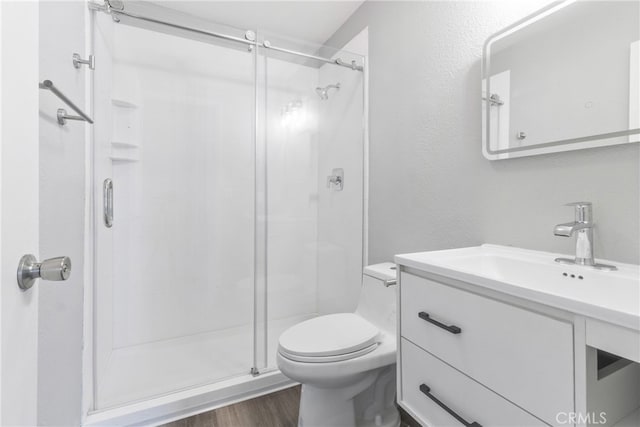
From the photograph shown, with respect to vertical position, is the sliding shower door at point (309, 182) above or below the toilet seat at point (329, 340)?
above

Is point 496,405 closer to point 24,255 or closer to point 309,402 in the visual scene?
point 309,402

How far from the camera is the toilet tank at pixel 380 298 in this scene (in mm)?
1473

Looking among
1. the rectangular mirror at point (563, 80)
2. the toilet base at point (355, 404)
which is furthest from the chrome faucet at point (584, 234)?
the toilet base at point (355, 404)

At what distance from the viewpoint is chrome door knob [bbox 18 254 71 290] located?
1.67 feet

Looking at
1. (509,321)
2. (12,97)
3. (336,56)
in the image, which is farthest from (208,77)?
(509,321)

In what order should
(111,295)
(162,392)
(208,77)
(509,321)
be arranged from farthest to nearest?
(208,77) < (111,295) < (162,392) < (509,321)

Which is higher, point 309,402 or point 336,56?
point 336,56

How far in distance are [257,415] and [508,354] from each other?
1341 millimetres

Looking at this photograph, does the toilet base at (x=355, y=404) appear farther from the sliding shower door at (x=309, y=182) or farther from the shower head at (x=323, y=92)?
the shower head at (x=323, y=92)

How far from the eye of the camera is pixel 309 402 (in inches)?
54.4

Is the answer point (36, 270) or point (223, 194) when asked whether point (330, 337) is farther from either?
point (223, 194)

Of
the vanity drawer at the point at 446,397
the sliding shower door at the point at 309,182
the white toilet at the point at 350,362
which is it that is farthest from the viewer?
the sliding shower door at the point at 309,182

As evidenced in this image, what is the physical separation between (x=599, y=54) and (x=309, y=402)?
1641 mm

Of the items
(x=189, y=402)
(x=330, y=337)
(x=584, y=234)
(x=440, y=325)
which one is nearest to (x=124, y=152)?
(x=189, y=402)
